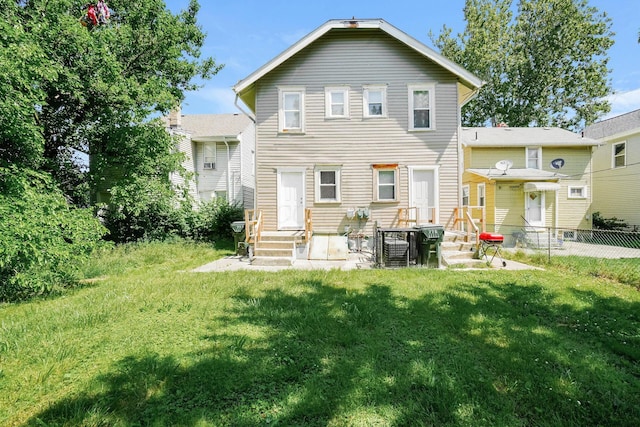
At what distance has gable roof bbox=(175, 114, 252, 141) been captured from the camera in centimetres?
1662

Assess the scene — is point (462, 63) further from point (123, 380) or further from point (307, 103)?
point (123, 380)

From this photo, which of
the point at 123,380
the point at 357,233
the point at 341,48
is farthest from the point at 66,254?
the point at 341,48

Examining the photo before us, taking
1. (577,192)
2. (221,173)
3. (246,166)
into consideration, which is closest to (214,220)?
(221,173)

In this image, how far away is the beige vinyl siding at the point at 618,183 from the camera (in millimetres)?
14938

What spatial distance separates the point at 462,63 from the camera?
25172 mm

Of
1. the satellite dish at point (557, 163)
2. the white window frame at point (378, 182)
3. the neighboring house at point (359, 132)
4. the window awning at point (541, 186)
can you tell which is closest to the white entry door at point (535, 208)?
the window awning at point (541, 186)

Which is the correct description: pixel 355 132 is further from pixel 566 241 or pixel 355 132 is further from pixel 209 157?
pixel 566 241

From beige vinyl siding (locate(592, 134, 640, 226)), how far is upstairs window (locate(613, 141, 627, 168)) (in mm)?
168

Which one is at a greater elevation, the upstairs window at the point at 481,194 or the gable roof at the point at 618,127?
the gable roof at the point at 618,127

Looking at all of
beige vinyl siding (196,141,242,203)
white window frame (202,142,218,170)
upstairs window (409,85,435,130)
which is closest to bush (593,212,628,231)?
upstairs window (409,85,435,130)

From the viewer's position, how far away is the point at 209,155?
56.3 ft

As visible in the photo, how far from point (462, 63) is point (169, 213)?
26.2 meters

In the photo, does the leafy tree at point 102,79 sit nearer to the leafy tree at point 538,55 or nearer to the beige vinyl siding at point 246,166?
the beige vinyl siding at point 246,166

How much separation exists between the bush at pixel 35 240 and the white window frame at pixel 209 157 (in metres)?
A: 10.4
